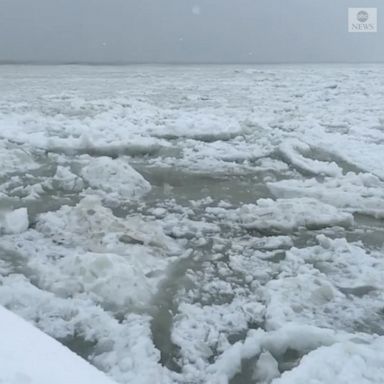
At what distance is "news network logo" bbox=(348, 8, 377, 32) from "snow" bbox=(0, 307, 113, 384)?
1025cm

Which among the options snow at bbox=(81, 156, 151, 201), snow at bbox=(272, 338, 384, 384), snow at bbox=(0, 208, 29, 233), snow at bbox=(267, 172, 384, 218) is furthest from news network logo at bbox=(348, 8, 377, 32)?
snow at bbox=(272, 338, 384, 384)

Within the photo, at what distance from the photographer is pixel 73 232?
2.18 m

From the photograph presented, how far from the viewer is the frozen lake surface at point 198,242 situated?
4.83 ft

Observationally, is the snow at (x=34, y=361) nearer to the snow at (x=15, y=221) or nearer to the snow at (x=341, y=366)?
the snow at (x=341, y=366)

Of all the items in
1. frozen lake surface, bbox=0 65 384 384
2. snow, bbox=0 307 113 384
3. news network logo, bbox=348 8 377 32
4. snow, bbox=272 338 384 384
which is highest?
news network logo, bbox=348 8 377 32

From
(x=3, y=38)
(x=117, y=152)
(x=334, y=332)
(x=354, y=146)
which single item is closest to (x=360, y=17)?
(x=3, y=38)

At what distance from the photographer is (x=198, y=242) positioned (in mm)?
2133

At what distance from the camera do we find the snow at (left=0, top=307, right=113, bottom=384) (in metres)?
0.84

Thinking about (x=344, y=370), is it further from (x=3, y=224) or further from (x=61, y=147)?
(x=61, y=147)

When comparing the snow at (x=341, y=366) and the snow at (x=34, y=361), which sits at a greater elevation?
the snow at (x=34, y=361)

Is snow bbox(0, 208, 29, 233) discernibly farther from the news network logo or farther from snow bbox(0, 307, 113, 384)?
the news network logo

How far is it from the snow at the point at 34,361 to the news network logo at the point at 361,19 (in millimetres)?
10248

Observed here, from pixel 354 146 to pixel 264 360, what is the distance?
8.31ft

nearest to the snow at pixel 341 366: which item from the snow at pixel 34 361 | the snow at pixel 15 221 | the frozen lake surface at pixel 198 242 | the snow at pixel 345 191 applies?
the frozen lake surface at pixel 198 242
